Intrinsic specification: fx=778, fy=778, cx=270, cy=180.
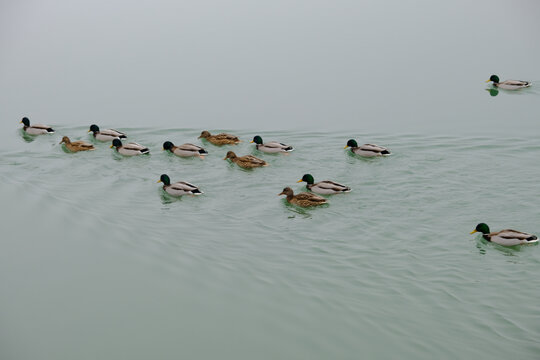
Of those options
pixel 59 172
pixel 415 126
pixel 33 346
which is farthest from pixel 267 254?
pixel 415 126

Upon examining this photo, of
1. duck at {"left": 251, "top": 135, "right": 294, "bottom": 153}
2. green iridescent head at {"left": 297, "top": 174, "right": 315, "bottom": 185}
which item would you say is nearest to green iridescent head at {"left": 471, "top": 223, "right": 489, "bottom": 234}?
green iridescent head at {"left": 297, "top": 174, "right": 315, "bottom": 185}

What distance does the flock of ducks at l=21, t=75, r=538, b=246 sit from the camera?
15665 millimetres

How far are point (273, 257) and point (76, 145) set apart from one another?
8685 millimetres

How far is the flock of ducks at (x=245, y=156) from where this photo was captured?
15.7 m

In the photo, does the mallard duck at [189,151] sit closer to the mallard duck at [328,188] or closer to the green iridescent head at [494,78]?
the mallard duck at [328,188]

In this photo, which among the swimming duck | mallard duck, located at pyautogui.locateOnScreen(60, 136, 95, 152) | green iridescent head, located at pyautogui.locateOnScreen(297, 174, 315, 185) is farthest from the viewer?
mallard duck, located at pyautogui.locateOnScreen(60, 136, 95, 152)

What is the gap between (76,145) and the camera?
70.4 feet

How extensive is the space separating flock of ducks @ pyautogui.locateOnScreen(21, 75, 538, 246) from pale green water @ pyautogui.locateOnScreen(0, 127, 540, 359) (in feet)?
0.69

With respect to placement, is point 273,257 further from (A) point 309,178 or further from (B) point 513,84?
(B) point 513,84

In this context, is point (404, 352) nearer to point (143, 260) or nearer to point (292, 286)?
point (292, 286)

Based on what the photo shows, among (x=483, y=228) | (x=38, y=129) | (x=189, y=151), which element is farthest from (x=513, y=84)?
(x=38, y=129)

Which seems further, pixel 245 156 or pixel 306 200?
pixel 245 156

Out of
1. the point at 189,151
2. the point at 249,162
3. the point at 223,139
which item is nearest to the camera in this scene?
the point at 249,162

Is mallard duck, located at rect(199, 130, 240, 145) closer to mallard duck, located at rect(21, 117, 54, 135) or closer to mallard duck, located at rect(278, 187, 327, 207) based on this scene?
mallard duck, located at rect(278, 187, 327, 207)
